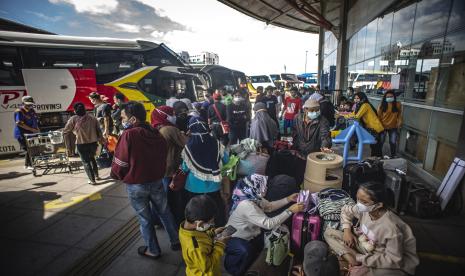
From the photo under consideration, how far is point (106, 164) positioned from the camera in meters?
6.45

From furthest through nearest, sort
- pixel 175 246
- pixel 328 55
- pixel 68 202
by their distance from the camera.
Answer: pixel 328 55 → pixel 68 202 → pixel 175 246

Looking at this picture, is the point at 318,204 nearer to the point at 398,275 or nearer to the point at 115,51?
the point at 398,275

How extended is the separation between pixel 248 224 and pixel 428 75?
5.86 meters

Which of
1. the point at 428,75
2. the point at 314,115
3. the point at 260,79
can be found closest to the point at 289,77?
the point at 260,79

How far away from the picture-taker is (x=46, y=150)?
6023mm

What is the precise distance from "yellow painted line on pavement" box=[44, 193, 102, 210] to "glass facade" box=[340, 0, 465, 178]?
715cm

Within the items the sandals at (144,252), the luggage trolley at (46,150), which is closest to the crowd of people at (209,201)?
the sandals at (144,252)

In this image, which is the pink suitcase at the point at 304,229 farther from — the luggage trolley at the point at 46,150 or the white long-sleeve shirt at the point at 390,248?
the luggage trolley at the point at 46,150

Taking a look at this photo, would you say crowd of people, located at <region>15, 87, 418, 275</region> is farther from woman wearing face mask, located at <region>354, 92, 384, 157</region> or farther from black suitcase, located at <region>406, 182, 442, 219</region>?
woman wearing face mask, located at <region>354, 92, 384, 157</region>

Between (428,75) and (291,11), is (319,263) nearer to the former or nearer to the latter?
(428,75)

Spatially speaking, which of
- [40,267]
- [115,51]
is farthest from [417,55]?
[115,51]

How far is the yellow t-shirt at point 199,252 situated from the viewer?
192 centimetres

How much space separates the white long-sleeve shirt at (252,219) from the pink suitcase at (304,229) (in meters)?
0.28

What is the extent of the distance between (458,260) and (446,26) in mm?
4723
